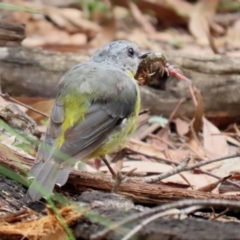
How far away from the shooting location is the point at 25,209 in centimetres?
303

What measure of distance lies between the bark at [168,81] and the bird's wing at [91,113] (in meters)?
1.53

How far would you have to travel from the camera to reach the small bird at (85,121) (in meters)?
3.29

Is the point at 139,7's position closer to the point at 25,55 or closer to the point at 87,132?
the point at 25,55

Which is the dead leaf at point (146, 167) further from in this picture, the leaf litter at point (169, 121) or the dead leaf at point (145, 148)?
the dead leaf at point (145, 148)

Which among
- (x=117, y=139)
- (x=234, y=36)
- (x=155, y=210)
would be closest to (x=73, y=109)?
(x=117, y=139)

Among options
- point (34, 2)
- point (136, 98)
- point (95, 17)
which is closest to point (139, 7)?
point (95, 17)

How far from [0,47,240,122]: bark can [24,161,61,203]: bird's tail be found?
8.60 ft

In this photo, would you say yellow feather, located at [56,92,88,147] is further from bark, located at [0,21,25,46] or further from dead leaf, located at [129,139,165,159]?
bark, located at [0,21,25,46]

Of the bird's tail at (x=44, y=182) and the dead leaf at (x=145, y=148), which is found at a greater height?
the bird's tail at (x=44, y=182)

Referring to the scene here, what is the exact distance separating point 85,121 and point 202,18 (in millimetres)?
5523

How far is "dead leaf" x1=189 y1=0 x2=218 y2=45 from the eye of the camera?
8516 mm

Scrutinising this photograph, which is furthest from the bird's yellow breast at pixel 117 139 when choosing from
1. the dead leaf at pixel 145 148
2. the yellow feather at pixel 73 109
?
the dead leaf at pixel 145 148

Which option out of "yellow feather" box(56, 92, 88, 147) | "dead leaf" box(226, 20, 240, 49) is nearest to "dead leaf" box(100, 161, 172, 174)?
"yellow feather" box(56, 92, 88, 147)

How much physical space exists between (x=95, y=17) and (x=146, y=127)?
3690 millimetres
